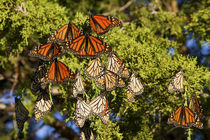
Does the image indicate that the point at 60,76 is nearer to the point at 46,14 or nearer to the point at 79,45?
the point at 79,45

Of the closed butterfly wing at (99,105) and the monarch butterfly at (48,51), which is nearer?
the closed butterfly wing at (99,105)

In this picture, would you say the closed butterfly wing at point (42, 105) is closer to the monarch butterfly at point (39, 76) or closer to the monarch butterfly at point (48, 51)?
the monarch butterfly at point (39, 76)

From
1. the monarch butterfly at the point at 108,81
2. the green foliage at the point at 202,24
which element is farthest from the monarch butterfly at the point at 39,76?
the green foliage at the point at 202,24

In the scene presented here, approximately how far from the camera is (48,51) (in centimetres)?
229

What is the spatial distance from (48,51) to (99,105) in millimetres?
716

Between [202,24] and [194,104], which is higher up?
[202,24]

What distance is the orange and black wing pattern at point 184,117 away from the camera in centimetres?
214

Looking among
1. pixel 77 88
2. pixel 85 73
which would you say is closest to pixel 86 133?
pixel 77 88

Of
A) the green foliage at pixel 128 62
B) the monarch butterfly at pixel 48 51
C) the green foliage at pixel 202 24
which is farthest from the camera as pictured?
the green foliage at pixel 202 24

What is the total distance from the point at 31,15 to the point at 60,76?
106 cm

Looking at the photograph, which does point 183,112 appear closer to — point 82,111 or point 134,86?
point 134,86

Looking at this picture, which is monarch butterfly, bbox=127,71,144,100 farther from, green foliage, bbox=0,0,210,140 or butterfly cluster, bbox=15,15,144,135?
green foliage, bbox=0,0,210,140

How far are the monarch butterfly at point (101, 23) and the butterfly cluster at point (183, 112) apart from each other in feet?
2.62

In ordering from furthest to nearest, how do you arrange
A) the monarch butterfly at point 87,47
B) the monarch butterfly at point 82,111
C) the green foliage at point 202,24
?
the green foliage at point 202,24, the monarch butterfly at point 87,47, the monarch butterfly at point 82,111
